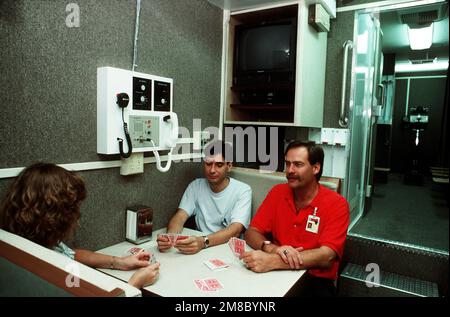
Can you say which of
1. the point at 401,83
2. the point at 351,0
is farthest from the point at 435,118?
the point at 351,0

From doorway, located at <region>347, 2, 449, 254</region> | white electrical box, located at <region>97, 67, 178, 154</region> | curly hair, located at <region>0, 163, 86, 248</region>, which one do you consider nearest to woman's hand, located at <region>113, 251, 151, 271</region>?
curly hair, located at <region>0, 163, 86, 248</region>

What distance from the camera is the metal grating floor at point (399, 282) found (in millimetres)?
1690

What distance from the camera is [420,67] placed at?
19.7 feet

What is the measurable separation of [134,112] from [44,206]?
659mm

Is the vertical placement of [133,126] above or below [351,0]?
below

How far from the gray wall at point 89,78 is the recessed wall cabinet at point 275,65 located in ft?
0.73

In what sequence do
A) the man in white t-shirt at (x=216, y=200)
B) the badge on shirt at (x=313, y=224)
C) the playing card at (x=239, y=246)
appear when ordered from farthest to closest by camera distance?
the man in white t-shirt at (x=216, y=200)
the badge on shirt at (x=313, y=224)
the playing card at (x=239, y=246)

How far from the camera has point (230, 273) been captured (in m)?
1.24

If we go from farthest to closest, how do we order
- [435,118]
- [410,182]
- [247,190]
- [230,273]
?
1. [435,118]
2. [410,182]
3. [247,190]
4. [230,273]

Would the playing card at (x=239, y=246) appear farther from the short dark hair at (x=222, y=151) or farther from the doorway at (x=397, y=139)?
the doorway at (x=397, y=139)

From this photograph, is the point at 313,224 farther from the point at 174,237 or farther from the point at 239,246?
the point at 174,237

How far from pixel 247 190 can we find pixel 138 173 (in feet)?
2.07

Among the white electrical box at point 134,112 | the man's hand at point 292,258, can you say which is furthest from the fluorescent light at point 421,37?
the man's hand at point 292,258
